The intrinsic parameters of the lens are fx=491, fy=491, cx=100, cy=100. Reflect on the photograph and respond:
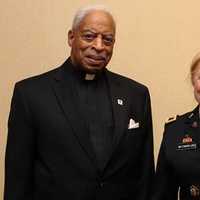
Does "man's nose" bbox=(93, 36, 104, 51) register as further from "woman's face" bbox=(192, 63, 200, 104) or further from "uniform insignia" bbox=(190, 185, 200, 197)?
"uniform insignia" bbox=(190, 185, 200, 197)

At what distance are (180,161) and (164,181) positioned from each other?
0.44 feet

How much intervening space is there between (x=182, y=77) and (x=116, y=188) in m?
1.01

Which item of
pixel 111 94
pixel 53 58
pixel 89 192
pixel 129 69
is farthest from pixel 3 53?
pixel 89 192

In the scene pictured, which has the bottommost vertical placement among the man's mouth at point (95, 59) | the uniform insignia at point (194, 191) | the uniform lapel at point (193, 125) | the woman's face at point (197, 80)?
the uniform insignia at point (194, 191)

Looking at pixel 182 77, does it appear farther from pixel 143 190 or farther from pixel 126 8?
pixel 143 190

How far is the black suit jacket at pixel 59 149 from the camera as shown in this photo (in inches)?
78.3

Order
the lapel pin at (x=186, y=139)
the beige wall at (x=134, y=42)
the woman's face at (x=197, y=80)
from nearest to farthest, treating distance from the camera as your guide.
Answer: the woman's face at (x=197, y=80)
the lapel pin at (x=186, y=139)
the beige wall at (x=134, y=42)

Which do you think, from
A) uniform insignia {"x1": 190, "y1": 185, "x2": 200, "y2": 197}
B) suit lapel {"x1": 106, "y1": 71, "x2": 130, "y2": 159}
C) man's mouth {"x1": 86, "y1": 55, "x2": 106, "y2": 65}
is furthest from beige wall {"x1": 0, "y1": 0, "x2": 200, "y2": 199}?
uniform insignia {"x1": 190, "y1": 185, "x2": 200, "y2": 197}

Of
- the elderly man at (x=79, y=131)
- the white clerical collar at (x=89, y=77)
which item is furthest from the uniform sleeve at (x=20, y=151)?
the white clerical collar at (x=89, y=77)

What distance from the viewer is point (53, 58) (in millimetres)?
2850

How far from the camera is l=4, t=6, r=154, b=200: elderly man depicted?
78.4 inches

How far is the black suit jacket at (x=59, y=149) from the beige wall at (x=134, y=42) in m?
0.76

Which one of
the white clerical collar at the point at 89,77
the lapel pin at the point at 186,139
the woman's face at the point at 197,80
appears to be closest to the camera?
the woman's face at the point at 197,80

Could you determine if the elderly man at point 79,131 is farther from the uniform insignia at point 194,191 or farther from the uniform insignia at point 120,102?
the uniform insignia at point 194,191
